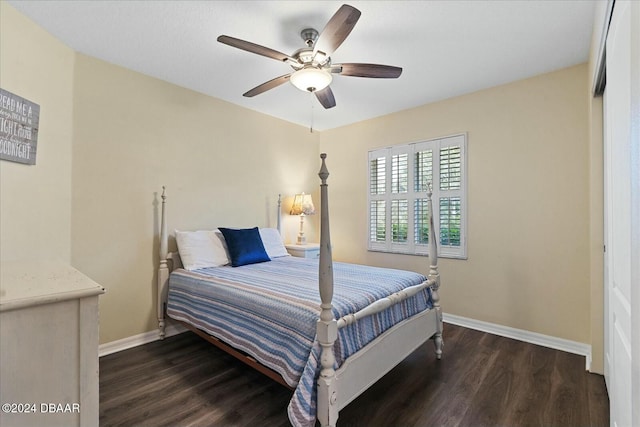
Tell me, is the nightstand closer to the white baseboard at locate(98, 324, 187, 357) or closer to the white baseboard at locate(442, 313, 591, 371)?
the white baseboard at locate(98, 324, 187, 357)

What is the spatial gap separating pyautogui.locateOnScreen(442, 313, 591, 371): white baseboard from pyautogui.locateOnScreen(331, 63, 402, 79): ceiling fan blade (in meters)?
2.58

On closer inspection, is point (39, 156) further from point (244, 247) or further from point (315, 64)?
point (315, 64)

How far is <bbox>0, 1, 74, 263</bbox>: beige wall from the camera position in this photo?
1875 millimetres

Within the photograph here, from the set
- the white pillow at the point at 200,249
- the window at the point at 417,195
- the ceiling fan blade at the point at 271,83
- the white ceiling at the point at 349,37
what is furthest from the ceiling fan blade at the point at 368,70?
the white pillow at the point at 200,249

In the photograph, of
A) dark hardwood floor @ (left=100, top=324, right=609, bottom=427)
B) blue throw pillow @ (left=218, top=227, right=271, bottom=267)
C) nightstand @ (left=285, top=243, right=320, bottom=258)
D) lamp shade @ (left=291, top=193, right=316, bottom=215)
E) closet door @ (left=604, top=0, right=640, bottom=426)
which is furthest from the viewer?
lamp shade @ (left=291, top=193, right=316, bottom=215)

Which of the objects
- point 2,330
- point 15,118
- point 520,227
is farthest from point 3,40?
point 520,227

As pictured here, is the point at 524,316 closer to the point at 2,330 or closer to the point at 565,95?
the point at 565,95

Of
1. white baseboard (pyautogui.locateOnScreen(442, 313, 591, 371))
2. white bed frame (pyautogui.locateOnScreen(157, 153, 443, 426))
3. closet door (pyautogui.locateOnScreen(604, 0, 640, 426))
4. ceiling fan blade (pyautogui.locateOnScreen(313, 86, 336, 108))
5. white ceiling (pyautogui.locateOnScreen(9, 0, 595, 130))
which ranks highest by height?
white ceiling (pyautogui.locateOnScreen(9, 0, 595, 130))

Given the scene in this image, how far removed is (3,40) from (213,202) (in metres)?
1.91

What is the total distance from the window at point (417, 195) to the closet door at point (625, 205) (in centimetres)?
184

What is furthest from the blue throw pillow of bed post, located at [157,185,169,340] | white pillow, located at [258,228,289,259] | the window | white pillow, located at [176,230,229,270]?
the window

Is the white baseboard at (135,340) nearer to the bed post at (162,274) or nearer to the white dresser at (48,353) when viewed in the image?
the bed post at (162,274)

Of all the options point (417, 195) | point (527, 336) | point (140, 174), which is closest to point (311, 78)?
point (140, 174)

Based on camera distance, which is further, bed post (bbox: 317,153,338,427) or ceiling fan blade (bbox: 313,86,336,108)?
ceiling fan blade (bbox: 313,86,336,108)
